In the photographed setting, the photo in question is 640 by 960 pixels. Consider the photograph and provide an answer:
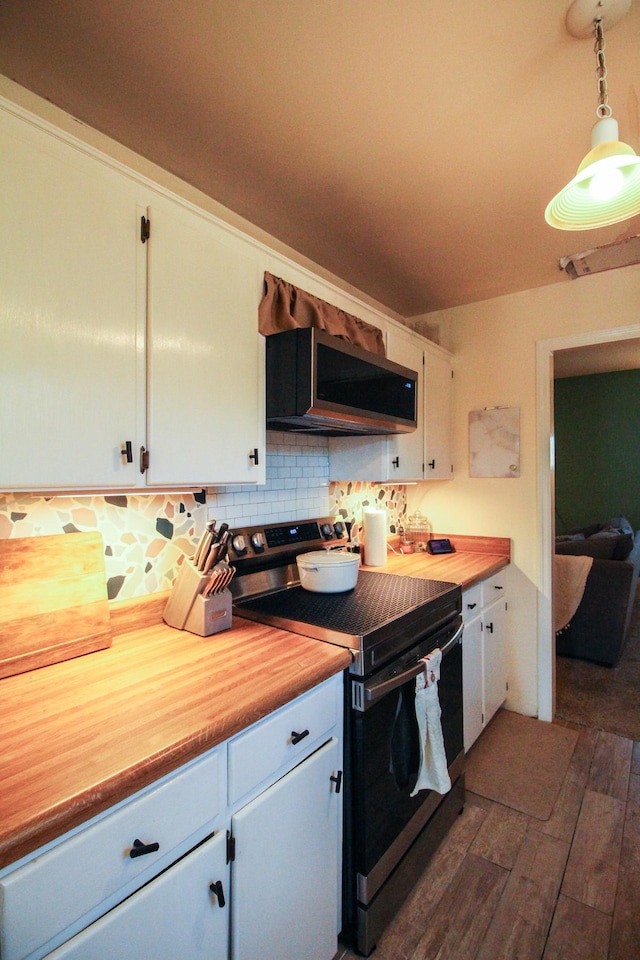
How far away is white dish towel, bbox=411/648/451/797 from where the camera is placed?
1.47m

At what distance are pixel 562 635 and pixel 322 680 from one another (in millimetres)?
3080

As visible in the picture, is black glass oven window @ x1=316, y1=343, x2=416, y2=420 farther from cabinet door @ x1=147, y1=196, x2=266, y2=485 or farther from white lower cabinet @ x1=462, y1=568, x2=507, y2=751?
white lower cabinet @ x1=462, y1=568, x2=507, y2=751

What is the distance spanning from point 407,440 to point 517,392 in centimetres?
84

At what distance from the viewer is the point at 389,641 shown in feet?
4.54

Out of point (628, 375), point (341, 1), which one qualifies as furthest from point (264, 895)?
point (628, 375)

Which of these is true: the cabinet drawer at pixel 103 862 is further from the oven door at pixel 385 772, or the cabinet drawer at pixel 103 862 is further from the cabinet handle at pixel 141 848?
the oven door at pixel 385 772

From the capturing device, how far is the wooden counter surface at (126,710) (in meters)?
0.69

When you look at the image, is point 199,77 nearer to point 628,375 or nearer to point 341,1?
point 341,1

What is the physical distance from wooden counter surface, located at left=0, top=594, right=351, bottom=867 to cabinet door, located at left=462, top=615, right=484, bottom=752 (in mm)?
1066

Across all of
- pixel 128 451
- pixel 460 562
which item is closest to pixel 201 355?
pixel 128 451

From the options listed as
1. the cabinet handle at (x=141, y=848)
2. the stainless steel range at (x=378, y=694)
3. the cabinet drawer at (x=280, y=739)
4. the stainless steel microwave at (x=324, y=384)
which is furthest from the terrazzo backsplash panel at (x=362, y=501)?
the cabinet handle at (x=141, y=848)

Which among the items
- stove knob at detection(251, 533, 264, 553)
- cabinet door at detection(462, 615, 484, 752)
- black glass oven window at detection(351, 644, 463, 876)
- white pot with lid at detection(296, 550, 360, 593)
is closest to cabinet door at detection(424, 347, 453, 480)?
cabinet door at detection(462, 615, 484, 752)

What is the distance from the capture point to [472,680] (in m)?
2.13

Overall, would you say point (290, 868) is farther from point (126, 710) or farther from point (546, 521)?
point (546, 521)
